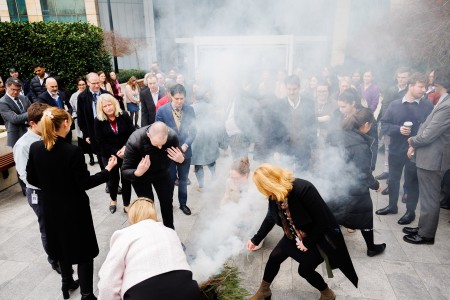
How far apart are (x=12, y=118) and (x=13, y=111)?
0.47 ft

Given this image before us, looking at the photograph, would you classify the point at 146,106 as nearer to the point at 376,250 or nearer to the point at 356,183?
the point at 356,183

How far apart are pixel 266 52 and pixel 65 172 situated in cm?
616

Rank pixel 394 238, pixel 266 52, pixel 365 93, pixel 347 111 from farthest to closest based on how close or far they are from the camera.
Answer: pixel 266 52 < pixel 365 93 < pixel 394 238 < pixel 347 111

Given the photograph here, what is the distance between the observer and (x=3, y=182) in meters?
5.30

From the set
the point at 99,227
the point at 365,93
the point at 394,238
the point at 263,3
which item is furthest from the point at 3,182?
the point at 365,93

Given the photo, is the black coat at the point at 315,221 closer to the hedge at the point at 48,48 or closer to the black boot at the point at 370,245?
the black boot at the point at 370,245

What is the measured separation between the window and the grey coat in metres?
20.9

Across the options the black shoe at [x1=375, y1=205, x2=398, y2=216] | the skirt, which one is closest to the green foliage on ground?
the black shoe at [x1=375, y1=205, x2=398, y2=216]

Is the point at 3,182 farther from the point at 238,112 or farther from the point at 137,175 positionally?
the point at 238,112

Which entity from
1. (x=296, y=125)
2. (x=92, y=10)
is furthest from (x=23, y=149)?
(x=92, y=10)

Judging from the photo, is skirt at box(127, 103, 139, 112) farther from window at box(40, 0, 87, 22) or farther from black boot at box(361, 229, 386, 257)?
window at box(40, 0, 87, 22)

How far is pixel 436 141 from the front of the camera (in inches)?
135

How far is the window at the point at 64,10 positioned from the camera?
19516 millimetres

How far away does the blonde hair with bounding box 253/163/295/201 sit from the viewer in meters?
2.27
